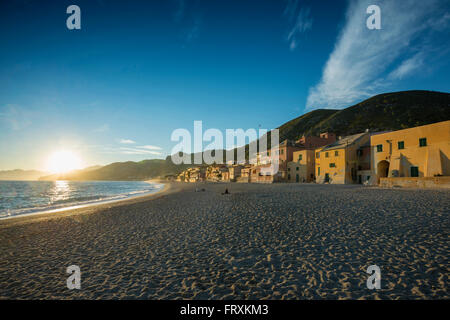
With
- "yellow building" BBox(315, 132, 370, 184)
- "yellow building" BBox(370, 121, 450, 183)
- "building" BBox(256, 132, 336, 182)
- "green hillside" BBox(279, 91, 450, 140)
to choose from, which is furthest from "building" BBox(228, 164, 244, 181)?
"yellow building" BBox(370, 121, 450, 183)

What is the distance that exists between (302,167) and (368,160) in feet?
47.1

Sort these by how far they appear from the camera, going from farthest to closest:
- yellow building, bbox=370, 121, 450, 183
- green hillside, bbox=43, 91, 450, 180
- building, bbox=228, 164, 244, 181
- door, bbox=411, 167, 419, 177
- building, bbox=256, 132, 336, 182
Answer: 1. green hillside, bbox=43, 91, 450, 180
2. building, bbox=228, 164, 244, 181
3. building, bbox=256, 132, 336, 182
4. door, bbox=411, 167, 419, 177
5. yellow building, bbox=370, 121, 450, 183

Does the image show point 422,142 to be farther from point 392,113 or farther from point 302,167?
point 392,113

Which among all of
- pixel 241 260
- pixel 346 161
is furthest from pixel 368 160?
pixel 241 260

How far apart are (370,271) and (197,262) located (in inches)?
161

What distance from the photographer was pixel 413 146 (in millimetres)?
27312

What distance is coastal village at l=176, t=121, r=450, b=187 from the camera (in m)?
24.4

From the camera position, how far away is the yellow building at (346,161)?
40000 millimetres

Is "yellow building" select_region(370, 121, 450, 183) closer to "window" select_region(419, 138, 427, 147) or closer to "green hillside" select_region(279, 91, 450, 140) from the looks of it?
"window" select_region(419, 138, 427, 147)

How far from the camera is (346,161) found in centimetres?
3984

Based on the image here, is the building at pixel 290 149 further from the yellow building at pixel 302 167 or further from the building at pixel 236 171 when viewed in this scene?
the building at pixel 236 171

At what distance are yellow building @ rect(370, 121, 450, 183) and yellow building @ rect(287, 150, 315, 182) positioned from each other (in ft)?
56.4

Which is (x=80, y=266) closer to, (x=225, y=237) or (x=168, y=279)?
(x=168, y=279)

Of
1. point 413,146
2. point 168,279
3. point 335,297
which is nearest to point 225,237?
point 168,279
